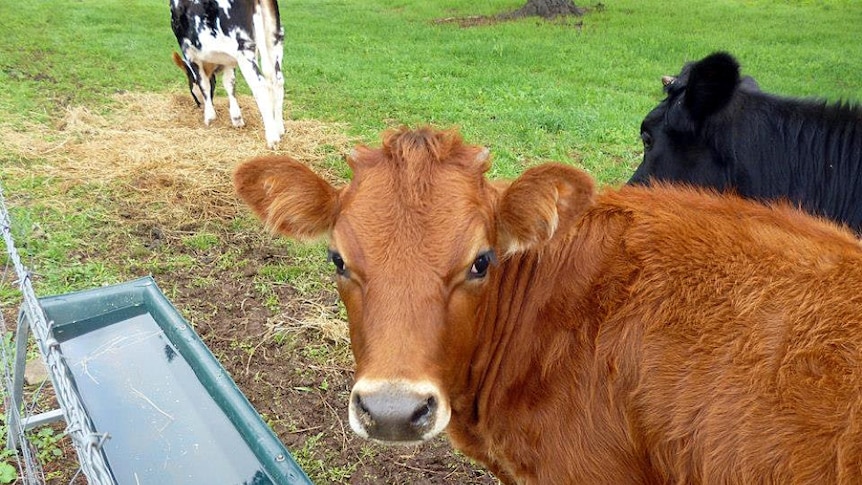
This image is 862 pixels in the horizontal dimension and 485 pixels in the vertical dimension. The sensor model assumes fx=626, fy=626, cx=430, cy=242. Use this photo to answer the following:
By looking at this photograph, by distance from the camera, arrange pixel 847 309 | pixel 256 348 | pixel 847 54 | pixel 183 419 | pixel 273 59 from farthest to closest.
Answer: pixel 847 54 → pixel 273 59 → pixel 256 348 → pixel 183 419 → pixel 847 309

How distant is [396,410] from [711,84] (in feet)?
9.98

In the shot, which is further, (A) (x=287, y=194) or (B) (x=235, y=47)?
(B) (x=235, y=47)

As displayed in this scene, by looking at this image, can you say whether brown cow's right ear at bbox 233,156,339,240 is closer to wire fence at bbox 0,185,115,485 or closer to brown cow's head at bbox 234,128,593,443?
brown cow's head at bbox 234,128,593,443

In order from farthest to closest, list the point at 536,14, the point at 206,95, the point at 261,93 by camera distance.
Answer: the point at 536,14 < the point at 206,95 < the point at 261,93

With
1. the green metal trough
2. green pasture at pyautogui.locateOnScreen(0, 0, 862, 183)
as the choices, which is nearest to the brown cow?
the green metal trough

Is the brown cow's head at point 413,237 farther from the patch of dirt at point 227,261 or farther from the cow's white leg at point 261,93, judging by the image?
the cow's white leg at point 261,93

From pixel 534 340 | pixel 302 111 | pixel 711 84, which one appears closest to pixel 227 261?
pixel 534 340

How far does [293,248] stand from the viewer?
18.1 ft

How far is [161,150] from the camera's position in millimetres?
7387

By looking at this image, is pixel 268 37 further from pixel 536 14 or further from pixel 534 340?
pixel 536 14

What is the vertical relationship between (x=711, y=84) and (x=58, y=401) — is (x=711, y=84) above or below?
above

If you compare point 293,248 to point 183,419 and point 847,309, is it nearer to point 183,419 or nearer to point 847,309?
point 183,419

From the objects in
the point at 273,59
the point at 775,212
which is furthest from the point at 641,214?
the point at 273,59

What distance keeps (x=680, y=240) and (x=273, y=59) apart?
7.53 meters
